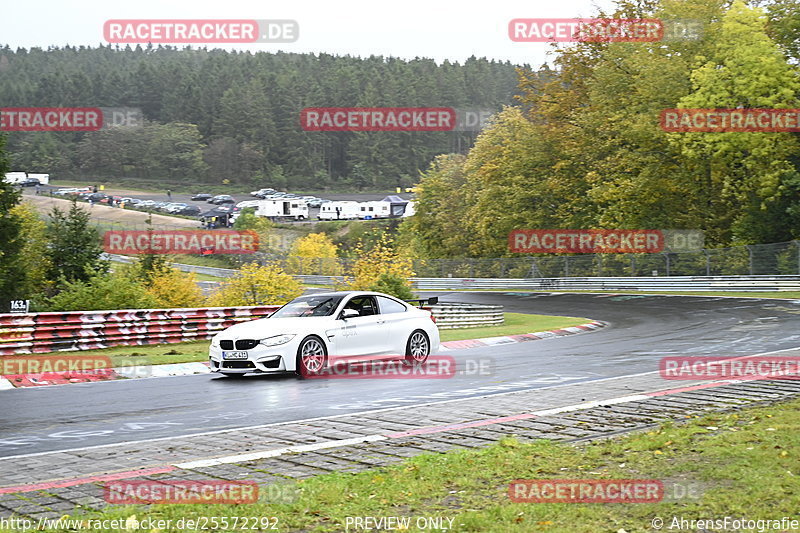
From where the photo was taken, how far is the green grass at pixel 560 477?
19.0ft

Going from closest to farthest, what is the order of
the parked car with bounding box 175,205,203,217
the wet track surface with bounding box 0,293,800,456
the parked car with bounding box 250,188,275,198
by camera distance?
the wet track surface with bounding box 0,293,800,456
the parked car with bounding box 175,205,203,217
the parked car with bounding box 250,188,275,198

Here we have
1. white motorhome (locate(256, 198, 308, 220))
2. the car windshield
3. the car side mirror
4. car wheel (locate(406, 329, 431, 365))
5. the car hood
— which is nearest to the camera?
the car hood

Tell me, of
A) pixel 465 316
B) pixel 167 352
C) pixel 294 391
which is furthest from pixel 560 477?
pixel 465 316

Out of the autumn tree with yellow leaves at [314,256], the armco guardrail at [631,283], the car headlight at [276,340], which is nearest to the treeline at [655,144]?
the armco guardrail at [631,283]

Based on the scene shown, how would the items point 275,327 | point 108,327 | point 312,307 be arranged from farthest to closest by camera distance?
point 108,327
point 312,307
point 275,327

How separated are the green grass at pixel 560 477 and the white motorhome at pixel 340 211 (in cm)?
11718

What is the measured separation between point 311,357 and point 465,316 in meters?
19.4

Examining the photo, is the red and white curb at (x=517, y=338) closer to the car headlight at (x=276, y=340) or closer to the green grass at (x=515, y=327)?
the green grass at (x=515, y=327)

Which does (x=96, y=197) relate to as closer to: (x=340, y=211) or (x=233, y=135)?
(x=340, y=211)

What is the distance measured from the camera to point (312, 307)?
1669 centimetres

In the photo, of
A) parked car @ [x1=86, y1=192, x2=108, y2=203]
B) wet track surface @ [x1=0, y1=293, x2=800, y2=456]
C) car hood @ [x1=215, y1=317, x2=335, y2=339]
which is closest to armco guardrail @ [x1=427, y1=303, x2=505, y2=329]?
wet track surface @ [x1=0, y1=293, x2=800, y2=456]

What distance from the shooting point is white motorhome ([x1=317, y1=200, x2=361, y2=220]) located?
411 ft

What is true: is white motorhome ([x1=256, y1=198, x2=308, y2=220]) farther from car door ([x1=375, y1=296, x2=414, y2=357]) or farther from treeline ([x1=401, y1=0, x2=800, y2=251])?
car door ([x1=375, y1=296, x2=414, y2=357])

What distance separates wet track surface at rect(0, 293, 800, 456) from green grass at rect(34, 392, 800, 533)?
3.22 meters
